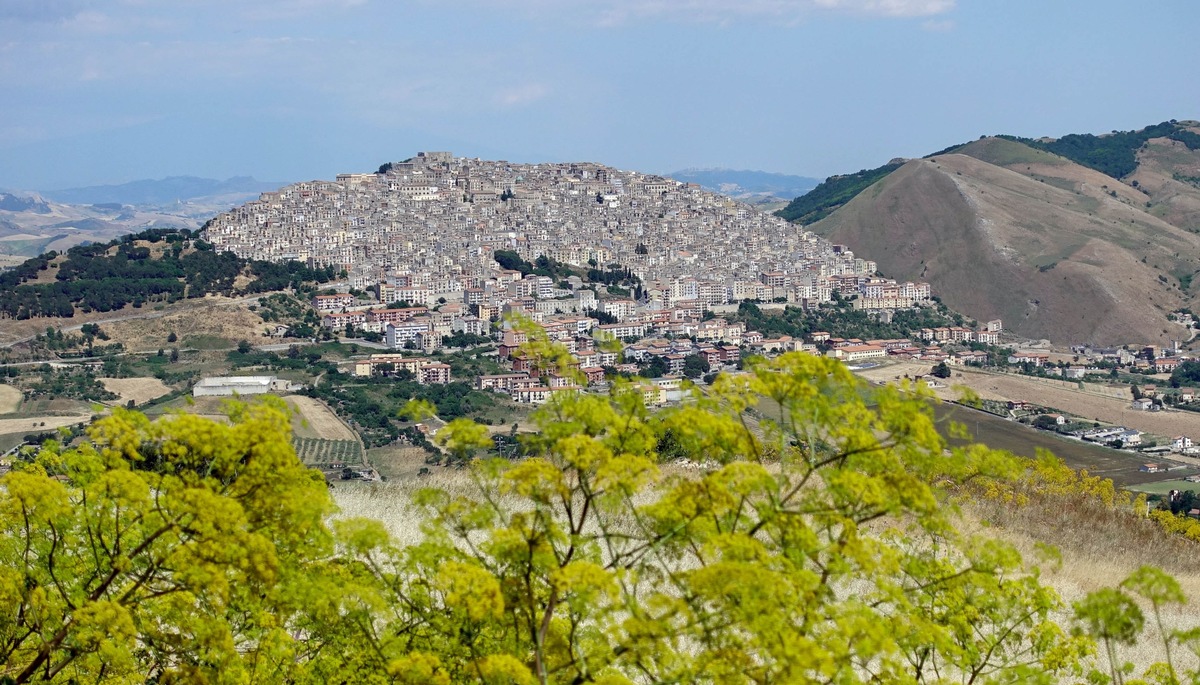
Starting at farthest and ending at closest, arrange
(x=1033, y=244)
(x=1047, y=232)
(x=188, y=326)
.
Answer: (x=1047, y=232) < (x=1033, y=244) < (x=188, y=326)

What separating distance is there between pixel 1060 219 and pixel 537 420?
3367 inches

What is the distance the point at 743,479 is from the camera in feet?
12.0

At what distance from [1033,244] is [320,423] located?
55.6 m

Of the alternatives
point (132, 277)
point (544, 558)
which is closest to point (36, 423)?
point (132, 277)

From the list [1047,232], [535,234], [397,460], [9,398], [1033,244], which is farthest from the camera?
[535,234]

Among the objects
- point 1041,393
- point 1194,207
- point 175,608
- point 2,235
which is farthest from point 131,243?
point 2,235

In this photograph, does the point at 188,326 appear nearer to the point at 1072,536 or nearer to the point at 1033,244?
the point at 1072,536

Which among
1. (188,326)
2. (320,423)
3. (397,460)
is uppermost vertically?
(188,326)

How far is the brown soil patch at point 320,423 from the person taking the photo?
117 ft

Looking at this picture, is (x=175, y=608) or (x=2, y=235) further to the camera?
(x=2, y=235)

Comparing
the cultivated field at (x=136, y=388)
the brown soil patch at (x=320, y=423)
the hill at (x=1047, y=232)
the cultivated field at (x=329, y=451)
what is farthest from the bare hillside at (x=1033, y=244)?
the cultivated field at (x=136, y=388)

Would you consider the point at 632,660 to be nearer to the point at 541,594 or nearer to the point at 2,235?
the point at 541,594

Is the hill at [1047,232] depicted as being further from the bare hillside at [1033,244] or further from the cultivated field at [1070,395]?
the cultivated field at [1070,395]

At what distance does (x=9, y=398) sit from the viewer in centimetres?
3956
